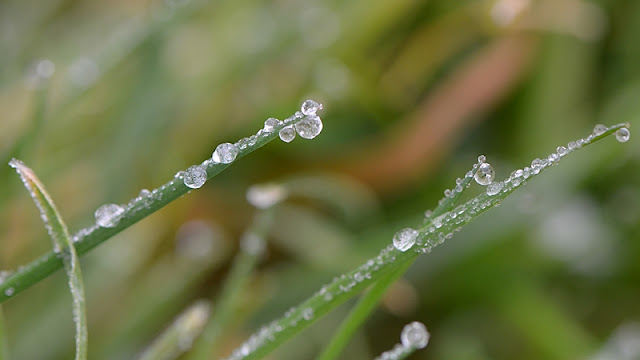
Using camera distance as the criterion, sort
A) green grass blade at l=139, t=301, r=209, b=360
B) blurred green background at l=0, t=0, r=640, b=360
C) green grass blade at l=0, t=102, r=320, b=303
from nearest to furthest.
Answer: green grass blade at l=0, t=102, r=320, b=303 < green grass blade at l=139, t=301, r=209, b=360 < blurred green background at l=0, t=0, r=640, b=360

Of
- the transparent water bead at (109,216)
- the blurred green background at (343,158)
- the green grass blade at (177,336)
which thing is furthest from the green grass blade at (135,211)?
the blurred green background at (343,158)

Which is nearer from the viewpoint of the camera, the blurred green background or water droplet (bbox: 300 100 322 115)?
water droplet (bbox: 300 100 322 115)

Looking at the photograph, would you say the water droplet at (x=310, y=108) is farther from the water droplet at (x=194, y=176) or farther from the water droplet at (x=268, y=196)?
the water droplet at (x=268, y=196)

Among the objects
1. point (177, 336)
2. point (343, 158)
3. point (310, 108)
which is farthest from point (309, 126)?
point (343, 158)

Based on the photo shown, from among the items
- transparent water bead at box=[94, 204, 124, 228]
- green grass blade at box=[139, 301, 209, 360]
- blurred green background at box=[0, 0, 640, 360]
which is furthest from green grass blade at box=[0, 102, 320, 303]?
blurred green background at box=[0, 0, 640, 360]

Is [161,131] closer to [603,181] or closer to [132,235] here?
[132,235]

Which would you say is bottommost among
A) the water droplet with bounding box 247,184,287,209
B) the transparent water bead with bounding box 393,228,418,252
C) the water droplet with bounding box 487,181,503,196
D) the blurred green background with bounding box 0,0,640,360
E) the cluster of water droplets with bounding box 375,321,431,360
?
the cluster of water droplets with bounding box 375,321,431,360

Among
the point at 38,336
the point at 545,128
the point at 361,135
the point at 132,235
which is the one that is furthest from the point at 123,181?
the point at 545,128

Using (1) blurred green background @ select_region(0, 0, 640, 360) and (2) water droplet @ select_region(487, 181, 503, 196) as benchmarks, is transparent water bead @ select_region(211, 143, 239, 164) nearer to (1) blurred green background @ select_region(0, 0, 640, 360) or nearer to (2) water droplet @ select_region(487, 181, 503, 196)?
(2) water droplet @ select_region(487, 181, 503, 196)
